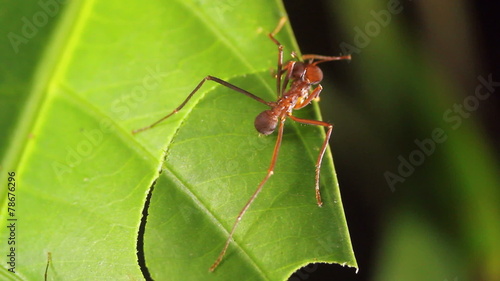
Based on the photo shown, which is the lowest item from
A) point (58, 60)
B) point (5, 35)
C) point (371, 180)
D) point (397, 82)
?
point (371, 180)

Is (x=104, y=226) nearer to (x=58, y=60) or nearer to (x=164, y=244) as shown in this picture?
(x=164, y=244)

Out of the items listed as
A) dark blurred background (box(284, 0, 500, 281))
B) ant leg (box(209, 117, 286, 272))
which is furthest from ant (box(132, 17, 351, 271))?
dark blurred background (box(284, 0, 500, 281))

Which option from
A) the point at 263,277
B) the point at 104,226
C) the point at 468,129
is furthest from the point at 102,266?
the point at 468,129

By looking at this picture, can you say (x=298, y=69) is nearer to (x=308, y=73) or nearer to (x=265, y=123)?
(x=308, y=73)

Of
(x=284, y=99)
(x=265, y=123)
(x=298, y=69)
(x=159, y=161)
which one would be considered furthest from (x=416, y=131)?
(x=159, y=161)

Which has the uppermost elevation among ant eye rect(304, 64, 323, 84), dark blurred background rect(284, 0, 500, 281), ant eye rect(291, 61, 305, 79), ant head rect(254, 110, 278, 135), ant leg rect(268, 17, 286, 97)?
ant leg rect(268, 17, 286, 97)

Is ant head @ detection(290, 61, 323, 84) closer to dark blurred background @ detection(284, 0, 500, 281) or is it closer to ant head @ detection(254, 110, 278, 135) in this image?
dark blurred background @ detection(284, 0, 500, 281)
